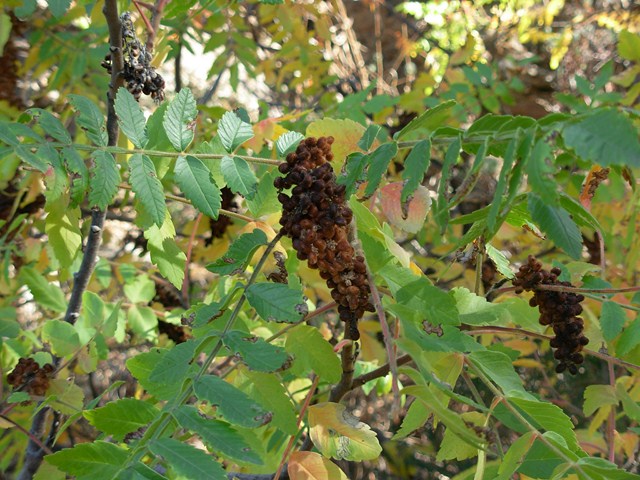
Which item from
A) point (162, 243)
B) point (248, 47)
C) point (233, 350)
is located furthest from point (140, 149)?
point (248, 47)

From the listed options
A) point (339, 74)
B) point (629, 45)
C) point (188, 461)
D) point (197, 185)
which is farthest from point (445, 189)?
point (339, 74)

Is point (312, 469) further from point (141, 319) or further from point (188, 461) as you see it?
point (141, 319)

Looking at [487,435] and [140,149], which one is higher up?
[140,149]

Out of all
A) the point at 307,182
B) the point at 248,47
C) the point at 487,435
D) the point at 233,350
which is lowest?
the point at 487,435

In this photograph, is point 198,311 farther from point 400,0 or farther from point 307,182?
point 400,0

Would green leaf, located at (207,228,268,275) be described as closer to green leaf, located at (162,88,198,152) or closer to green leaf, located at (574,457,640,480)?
green leaf, located at (162,88,198,152)

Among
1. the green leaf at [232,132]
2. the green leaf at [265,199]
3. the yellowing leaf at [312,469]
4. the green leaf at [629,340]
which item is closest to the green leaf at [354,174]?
the green leaf at [232,132]
